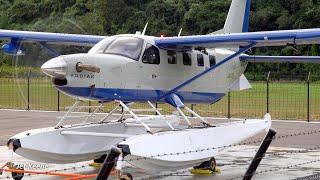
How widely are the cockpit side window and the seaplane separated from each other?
20 millimetres

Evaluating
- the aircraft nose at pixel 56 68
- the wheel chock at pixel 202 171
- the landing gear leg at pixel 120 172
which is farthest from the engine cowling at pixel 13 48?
the landing gear leg at pixel 120 172

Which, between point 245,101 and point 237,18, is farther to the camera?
point 245,101

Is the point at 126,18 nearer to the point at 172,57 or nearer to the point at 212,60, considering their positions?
the point at 212,60

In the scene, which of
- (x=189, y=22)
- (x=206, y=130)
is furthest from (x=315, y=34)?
(x=189, y=22)

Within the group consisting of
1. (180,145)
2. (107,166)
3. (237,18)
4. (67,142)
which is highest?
(237,18)

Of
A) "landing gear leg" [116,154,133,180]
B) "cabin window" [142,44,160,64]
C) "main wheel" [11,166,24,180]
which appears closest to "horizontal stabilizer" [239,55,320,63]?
"cabin window" [142,44,160,64]

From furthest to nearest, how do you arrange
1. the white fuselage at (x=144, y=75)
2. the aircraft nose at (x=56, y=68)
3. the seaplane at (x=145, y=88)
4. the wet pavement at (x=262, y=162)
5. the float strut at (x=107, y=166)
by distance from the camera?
1. the wet pavement at (x=262, y=162)
2. the white fuselage at (x=144, y=75)
3. the seaplane at (x=145, y=88)
4. the aircraft nose at (x=56, y=68)
5. the float strut at (x=107, y=166)

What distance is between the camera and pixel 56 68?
12.7 meters

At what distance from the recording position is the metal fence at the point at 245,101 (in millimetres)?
29547

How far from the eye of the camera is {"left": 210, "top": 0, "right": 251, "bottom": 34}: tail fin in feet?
61.8

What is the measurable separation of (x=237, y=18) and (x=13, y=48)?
5875 mm

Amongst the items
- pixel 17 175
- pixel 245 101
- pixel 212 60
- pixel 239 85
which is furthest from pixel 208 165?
pixel 245 101

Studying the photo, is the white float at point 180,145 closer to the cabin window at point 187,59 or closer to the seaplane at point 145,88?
the seaplane at point 145,88

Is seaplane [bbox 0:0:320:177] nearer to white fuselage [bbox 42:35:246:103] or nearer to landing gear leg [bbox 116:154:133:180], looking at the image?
white fuselage [bbox 42:35:246:103]
